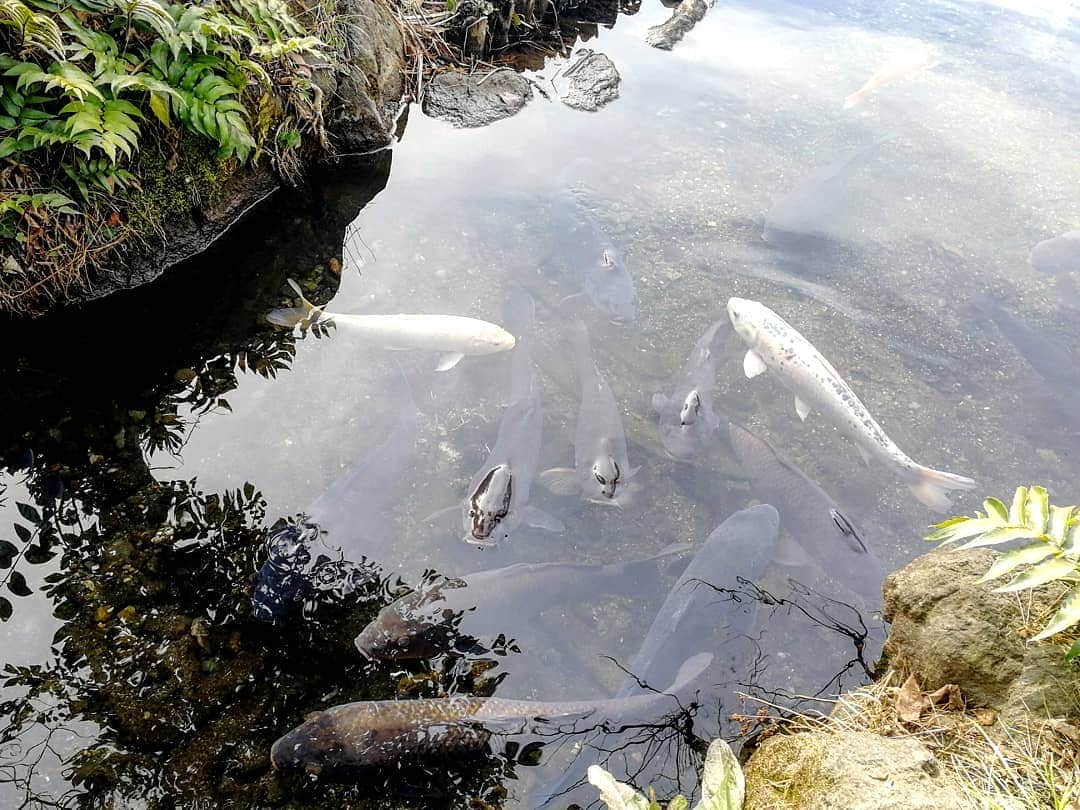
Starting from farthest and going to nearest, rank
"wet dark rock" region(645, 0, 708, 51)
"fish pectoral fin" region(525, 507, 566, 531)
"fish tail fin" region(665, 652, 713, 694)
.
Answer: "wet dark rock" region(645, 0, 708, 51)
"fish pectoral fin" region(525, 507, 566, 531)
"fish tail fin" region(665, 652, 713, 694)

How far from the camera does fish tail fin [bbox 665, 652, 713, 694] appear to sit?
3459 mm

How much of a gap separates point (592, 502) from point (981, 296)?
4.22 metres

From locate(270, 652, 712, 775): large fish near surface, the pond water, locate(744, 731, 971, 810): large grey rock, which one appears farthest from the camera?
the pond water

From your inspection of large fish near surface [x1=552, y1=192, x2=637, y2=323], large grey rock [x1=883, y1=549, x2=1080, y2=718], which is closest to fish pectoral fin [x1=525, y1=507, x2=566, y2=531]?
large grey rock [x1=883, y1=549, x2=1080, y2=718]

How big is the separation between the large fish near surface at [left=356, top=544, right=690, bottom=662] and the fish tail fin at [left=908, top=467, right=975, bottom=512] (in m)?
1.81

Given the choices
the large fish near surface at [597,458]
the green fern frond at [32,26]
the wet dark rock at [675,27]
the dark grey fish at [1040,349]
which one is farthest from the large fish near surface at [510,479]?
the wet dark rock at [675,27]

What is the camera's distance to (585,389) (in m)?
4.86

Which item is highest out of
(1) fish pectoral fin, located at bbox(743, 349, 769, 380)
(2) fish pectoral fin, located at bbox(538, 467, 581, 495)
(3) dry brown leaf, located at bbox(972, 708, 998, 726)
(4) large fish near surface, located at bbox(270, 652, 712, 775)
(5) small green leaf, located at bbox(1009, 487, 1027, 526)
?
(5) small green leaf, located at bbox(1009, 487, 1027, 526)

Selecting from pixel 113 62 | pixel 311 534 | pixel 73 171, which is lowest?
pixel 311 534

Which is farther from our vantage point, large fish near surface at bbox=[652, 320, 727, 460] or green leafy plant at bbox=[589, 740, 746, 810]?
large fish near surface at bbox=[652, 320, 727, 460]

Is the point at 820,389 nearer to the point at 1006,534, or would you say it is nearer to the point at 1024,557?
the point at 1006,534

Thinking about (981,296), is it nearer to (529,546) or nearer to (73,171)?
(529,546)

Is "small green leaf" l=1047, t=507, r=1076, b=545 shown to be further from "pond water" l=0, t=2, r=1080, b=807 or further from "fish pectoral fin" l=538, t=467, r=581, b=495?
"fish pectoral fin" l=538, t=467, r=581, b=495

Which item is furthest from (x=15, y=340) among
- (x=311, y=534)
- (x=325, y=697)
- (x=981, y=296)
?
(x=981, y=296)
